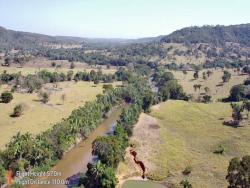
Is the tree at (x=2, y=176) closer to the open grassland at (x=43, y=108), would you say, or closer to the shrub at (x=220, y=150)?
the open grassland at (x=43, y=108)

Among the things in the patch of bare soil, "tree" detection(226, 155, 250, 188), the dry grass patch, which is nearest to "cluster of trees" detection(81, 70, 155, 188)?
the patch of bare soil

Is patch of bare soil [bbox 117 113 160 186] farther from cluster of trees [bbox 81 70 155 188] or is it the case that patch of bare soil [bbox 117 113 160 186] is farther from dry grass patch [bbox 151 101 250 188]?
cluster of trees [bbox 81 70 155 188]

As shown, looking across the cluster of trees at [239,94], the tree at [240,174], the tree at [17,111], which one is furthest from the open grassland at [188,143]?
the tree at [17,111]

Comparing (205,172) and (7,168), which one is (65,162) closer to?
(7,168)

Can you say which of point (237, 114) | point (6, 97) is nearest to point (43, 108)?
point (6, 97)

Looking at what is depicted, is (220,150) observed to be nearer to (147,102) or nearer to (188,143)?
(188,143)
